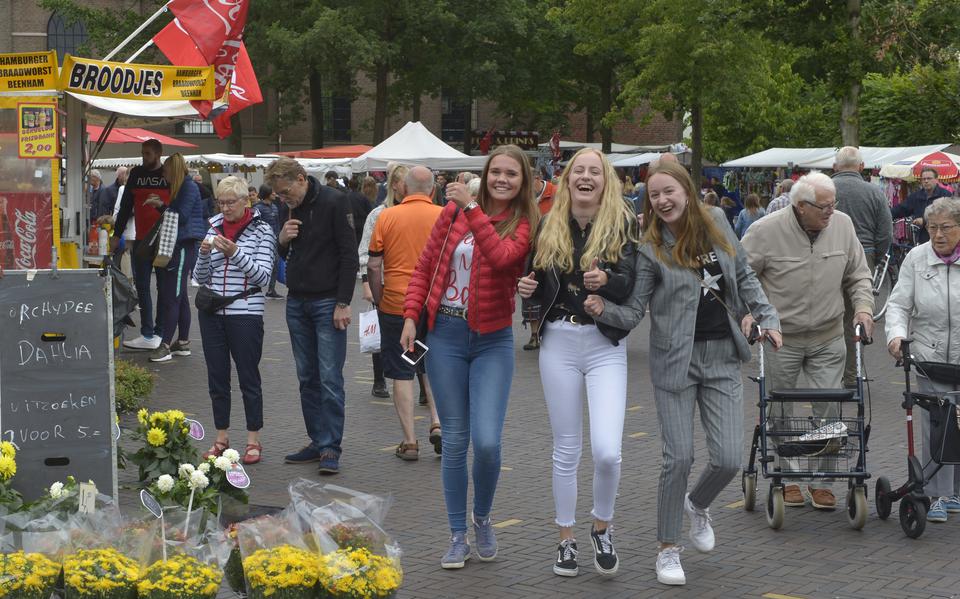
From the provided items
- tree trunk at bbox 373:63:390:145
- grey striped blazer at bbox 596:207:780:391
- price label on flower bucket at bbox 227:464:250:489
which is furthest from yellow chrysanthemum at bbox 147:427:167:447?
tree trunk at bbox 373:63:390:145

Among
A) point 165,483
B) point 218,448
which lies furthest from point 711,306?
point 218,448

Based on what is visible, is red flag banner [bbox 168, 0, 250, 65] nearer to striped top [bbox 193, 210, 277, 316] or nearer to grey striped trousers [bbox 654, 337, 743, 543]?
striped top [bbox 193, 210, 277, 316]

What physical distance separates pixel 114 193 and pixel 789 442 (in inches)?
598

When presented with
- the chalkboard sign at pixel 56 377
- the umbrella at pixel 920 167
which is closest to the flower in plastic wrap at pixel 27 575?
the chalkboard sign at pixel 56 377

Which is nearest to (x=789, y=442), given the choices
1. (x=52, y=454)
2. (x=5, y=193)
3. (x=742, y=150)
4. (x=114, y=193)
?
(x=52, y=454)

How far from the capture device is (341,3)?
4256 cm

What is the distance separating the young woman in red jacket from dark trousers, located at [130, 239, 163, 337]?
24.1ft

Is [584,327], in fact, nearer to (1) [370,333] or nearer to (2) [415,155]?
(1) [370,333]

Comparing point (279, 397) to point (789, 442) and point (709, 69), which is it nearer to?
point (789, 442)

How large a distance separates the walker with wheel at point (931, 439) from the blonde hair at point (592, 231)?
1.92 m

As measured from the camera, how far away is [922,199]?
18.6 m

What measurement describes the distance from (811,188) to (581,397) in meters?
1.99

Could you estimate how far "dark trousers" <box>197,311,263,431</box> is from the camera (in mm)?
8016

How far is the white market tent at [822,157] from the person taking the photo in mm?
27484
